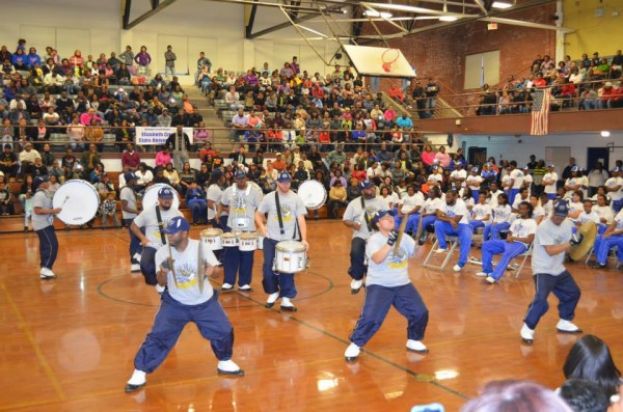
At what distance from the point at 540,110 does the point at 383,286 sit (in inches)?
723

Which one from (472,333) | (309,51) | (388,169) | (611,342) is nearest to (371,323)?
(472,333)

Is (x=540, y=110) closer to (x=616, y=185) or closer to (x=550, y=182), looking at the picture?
(x=550, y=182)

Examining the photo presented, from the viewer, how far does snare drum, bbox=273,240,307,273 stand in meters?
8.70

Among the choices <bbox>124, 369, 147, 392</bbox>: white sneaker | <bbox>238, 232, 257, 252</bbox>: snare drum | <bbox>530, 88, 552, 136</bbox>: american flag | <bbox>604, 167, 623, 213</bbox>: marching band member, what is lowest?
<bbox>124, 369, 147, 392</bbox>: white sneaker

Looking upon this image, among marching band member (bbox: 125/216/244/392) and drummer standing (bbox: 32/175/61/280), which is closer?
marching band member (bbox: 125/216/244/392)

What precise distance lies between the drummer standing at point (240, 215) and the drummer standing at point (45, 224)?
315cm

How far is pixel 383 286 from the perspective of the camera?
730 centimetres

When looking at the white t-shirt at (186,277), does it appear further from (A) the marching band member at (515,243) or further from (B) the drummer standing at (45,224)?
(A) the marching band member at (515,243)

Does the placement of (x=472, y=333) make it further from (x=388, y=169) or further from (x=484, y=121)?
(x=484, y=121)

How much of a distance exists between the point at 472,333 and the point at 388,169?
15.0m

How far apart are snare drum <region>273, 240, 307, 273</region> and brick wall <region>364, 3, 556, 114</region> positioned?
2333 cm

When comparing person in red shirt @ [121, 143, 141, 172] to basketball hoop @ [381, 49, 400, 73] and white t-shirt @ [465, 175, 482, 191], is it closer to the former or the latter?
basketball hoop @ [381, 49, 400, 73]

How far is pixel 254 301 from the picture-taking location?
1028cm

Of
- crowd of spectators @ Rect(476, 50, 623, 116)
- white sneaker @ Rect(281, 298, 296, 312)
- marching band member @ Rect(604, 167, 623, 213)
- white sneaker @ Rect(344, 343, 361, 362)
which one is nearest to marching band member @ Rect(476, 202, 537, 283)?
white sneaker @ Rect(281, 298, 296, 312)
